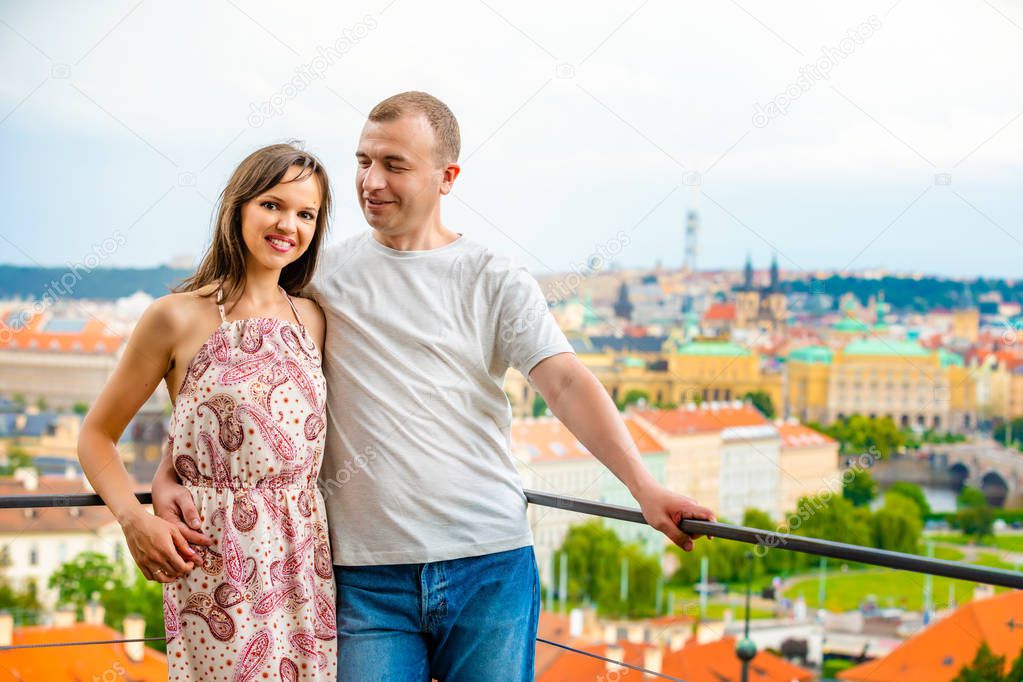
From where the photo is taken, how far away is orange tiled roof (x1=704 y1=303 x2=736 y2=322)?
4919 centimetres

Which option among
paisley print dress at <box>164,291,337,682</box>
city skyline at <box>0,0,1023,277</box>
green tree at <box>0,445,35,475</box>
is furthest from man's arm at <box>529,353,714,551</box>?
city skyline at <box>0,0,1023,277</box>

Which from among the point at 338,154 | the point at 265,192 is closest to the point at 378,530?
the point at 265,192

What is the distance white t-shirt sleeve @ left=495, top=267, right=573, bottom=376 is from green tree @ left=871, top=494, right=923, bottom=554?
42.0 meters

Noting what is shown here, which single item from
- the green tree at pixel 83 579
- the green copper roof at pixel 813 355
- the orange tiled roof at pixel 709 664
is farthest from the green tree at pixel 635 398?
the green tree at pixel 83 579

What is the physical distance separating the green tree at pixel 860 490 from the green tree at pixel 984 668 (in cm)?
802

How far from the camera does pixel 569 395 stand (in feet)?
4.04

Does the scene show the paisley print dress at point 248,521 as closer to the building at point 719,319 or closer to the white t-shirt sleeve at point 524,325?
the white t-shirt sleeve at point 524,325

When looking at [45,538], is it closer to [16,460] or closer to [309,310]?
[16,460]

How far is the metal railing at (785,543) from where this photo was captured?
3.19ft

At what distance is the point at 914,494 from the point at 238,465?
44.5 meters

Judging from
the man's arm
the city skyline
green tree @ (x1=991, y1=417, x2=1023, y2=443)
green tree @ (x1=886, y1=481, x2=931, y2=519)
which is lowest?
green tree @ (x1=886, y1=481, x2=931, y2=519)

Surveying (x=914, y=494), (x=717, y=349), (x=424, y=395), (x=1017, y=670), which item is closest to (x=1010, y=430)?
(x=914, y=494)

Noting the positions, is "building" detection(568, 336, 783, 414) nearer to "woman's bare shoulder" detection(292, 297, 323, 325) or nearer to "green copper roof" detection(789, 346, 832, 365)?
"green copper roof" detection(789, 346, 832, 365)

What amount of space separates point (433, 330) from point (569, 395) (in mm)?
172
